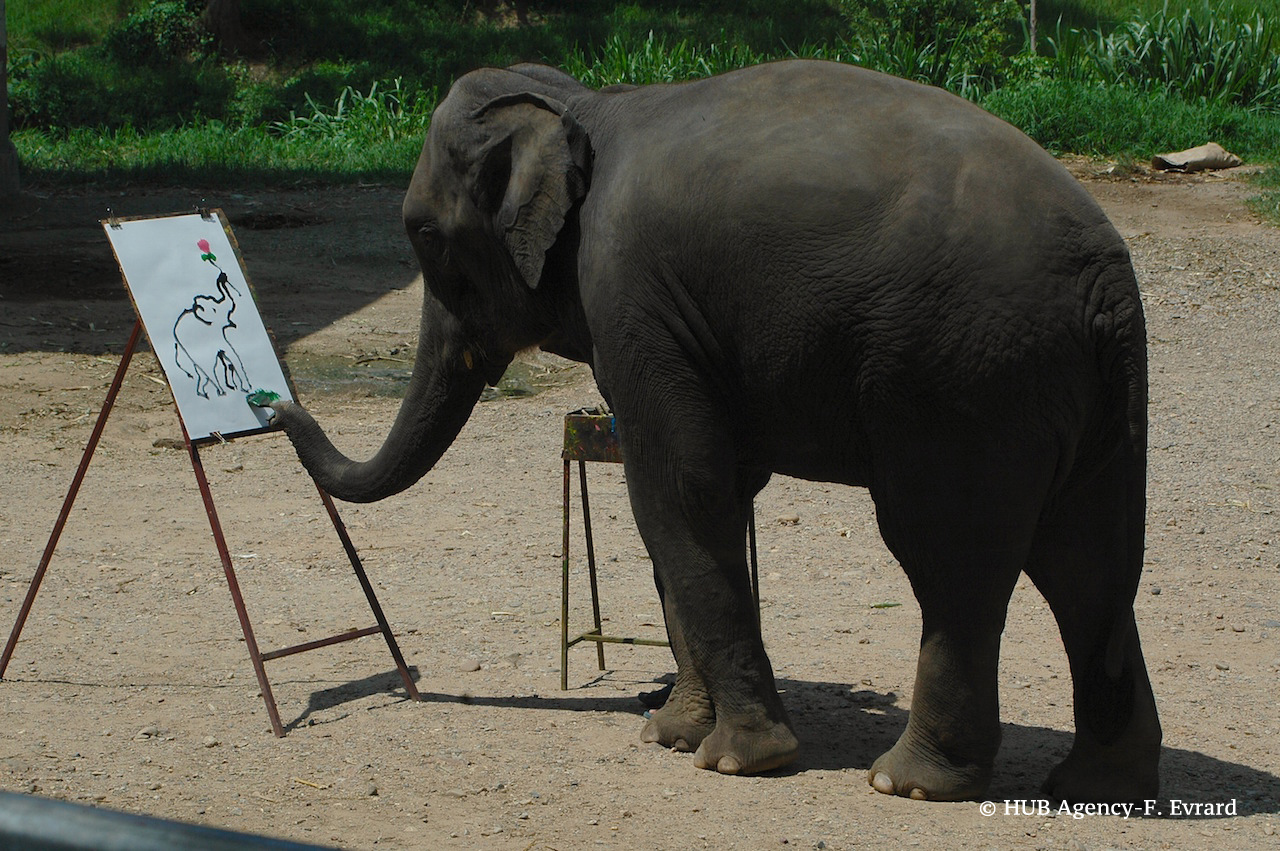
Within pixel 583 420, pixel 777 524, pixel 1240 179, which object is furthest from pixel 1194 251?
pixel 583 420

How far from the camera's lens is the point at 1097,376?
398 cm

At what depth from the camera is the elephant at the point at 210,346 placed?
214 inches

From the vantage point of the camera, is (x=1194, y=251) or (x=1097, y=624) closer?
(x=1097, y=624)

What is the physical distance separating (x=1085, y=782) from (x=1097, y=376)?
48.9 inches

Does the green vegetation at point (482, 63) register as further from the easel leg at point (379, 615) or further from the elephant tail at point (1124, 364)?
the elephant tail at point (1124, 364)

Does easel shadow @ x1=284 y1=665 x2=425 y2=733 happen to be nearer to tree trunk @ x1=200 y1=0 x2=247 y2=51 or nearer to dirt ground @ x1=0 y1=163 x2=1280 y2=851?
dirt ground @ x1=0 y1=163 x2=1280 y2=851

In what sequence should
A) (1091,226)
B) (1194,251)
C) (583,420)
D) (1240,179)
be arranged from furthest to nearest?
(1240,179) → (1194,251) → (583,420) → (1091,226)

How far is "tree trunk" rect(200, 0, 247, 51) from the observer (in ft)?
83.4

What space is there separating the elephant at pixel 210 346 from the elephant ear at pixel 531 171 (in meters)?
1.38

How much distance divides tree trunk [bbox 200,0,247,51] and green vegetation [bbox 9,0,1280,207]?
0.21 metres

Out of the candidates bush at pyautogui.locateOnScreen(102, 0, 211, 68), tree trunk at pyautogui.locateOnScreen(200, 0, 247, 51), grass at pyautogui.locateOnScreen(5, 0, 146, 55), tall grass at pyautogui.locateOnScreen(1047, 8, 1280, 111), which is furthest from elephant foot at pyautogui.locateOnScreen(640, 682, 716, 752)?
grass at pyautogui.locateOnScreen(5, 0, 146, 55)

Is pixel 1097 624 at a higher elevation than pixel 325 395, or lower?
higher

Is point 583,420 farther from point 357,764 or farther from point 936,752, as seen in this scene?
point 936,752

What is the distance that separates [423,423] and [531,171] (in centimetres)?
110
